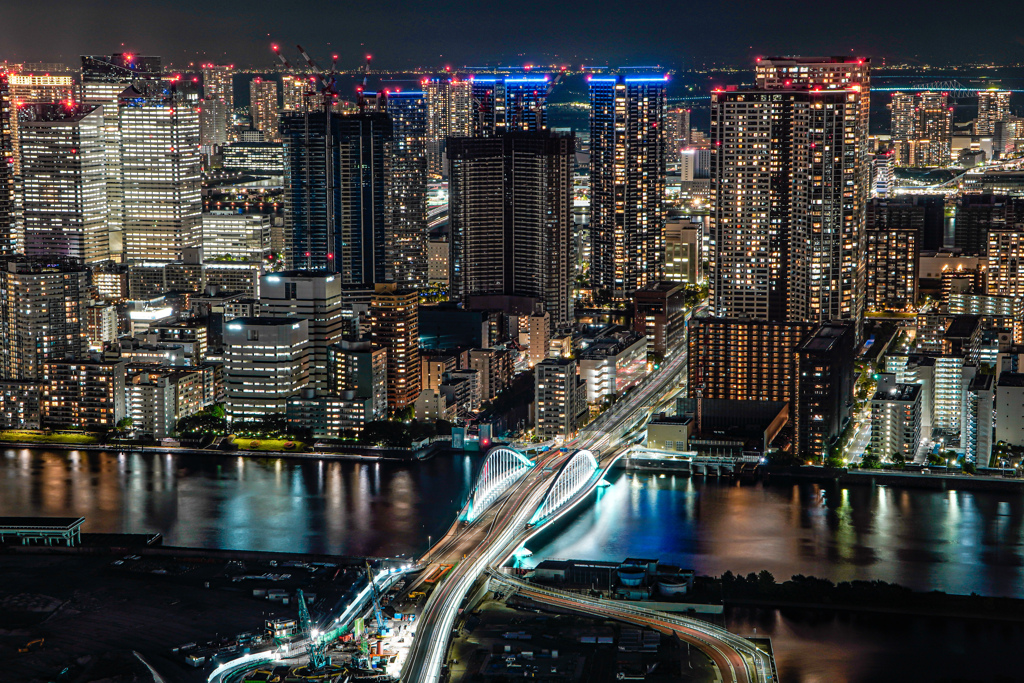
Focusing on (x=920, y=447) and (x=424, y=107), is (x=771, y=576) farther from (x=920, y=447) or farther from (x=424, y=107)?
(x=424, y=107)

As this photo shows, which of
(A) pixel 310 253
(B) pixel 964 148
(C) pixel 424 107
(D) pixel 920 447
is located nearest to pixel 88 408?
(A) pixel 310 253

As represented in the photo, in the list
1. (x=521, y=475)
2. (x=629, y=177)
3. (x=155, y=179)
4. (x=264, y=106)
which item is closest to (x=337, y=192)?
(x=155, y=179)

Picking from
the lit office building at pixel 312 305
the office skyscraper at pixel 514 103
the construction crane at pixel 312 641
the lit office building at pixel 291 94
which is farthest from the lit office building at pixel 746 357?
the lit office building at pixel 291 94

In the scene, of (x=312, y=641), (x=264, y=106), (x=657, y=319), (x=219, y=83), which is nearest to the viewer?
(x=312, y=641)

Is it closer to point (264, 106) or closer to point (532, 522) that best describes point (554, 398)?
point (532, 522)

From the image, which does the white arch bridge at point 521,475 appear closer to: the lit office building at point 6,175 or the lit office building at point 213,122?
the lit office building at point 6,175

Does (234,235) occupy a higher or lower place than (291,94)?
lower
